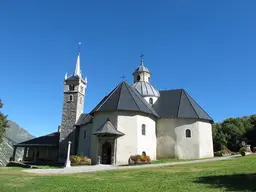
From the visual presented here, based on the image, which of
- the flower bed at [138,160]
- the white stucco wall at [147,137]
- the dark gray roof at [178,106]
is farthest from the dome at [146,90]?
the flower bed at [138,160]

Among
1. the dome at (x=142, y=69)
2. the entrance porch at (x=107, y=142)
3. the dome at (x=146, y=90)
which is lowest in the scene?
the entrance porch at (x=107, y=142)

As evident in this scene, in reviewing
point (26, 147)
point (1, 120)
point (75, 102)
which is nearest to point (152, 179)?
point (1, 120)

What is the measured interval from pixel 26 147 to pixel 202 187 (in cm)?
4602

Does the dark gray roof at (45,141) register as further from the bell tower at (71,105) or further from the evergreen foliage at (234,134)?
the evergreen foliage at (234,134)

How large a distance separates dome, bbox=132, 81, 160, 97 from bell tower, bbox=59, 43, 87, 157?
36.0 ft

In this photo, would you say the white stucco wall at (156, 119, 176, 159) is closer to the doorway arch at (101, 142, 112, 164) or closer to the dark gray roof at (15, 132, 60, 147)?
the doorway arch at (101, 142, 112, 164)

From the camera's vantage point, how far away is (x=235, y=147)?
56812 millimetres

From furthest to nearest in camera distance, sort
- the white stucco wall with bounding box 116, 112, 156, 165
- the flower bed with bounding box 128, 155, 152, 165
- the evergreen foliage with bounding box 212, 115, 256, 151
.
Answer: the evergreen foliage with bounding box 212, 115, 256, 151 < the white stucco wall with bounding box 116, 112, 156, 165 < the flower bed with bounding box 128, 155, 152, 165

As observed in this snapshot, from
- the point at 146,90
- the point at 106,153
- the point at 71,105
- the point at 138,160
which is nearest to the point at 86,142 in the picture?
the point at 106,153

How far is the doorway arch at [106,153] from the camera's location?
103 ft

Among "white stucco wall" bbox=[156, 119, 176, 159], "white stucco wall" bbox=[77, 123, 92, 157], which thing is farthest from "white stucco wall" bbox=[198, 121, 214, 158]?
"white stucco wall" bbox=[77, 123, 92, 157]

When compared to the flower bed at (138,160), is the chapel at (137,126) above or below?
above

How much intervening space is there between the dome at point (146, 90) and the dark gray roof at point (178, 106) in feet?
4.40

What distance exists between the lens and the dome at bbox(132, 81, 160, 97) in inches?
1684
